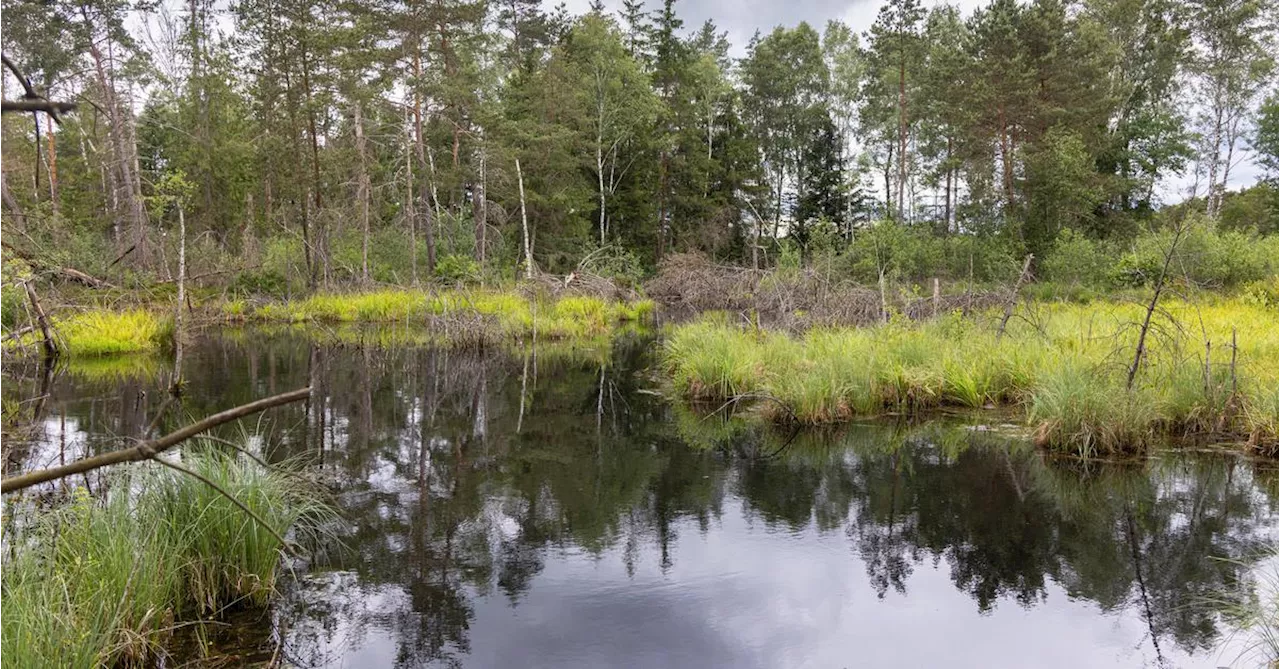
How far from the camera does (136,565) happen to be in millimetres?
4141

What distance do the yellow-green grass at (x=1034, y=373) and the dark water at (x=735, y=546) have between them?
1.83 feet

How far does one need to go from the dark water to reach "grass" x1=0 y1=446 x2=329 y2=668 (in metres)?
0.39

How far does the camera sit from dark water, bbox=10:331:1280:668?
199 inches

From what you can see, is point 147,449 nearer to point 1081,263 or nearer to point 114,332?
point 114,332

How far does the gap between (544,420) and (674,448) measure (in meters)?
2.53

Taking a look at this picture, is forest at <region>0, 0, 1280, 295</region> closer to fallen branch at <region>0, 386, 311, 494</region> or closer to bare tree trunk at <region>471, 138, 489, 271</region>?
bare tree trunk at <region>471, 138, 489, 271</region>

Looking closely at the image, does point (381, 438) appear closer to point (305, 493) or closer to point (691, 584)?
point (305, 493)

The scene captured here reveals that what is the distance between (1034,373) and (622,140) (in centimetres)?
3170

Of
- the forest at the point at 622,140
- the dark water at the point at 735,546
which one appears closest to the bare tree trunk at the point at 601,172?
the forest at the point at 622,140

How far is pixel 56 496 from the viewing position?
544cm

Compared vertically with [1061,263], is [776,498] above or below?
below

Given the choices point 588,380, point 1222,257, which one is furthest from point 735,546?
point 1222,257

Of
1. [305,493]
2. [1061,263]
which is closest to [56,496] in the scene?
[305,493]

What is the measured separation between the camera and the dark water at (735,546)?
16.6ft
